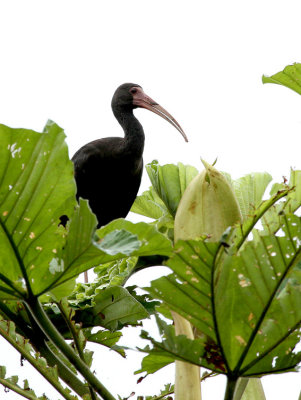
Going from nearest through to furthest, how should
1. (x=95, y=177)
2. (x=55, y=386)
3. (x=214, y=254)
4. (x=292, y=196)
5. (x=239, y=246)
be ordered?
(x=214, y=254) → (x=239, y=246) → (x=55, y=386) → (x=292, y=196) → (x=95, y=177)

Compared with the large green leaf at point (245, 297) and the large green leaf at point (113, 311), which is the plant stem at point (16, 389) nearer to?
the large green leaf at point (113, 311)

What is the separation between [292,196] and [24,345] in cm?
56

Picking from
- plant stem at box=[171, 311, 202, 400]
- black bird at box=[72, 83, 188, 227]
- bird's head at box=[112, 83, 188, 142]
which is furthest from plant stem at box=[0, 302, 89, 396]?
bird's head at box=[112, 83, 188, 142]

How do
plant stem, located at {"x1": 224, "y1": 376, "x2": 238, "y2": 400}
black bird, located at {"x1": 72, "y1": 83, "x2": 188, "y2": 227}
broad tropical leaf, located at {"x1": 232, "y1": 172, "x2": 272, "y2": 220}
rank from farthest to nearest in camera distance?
black bird, located at {"x1": 72, "y1": 83, "x2": 188, "y2": 227}
broad tropical leaf, located at {"x1": 232, "y1": 172, "x2": 272, "y2": 220}
plant stem, located at {"x1": 224, "y1": 376, "x2": 238, "y2": 400}

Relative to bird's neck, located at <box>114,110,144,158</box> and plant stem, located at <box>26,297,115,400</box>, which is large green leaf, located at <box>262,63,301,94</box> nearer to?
plant stem, located at <box>26,297,115,400</box>

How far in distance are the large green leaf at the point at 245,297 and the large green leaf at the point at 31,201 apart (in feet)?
0.59

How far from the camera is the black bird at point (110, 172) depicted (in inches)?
173

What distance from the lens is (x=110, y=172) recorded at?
4.43m

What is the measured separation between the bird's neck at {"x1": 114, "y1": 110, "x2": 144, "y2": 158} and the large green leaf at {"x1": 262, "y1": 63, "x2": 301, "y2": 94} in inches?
133

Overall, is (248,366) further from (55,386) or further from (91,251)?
(55,386)

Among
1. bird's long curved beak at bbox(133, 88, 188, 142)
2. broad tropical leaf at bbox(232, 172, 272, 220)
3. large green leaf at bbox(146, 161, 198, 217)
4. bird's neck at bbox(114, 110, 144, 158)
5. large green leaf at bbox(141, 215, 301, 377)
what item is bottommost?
large green leaf at bbox(141, 215, 301, 377)

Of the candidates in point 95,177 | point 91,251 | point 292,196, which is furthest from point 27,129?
point 95,177

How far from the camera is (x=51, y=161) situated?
901 mm

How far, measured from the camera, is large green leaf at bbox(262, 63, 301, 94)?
119 cm
